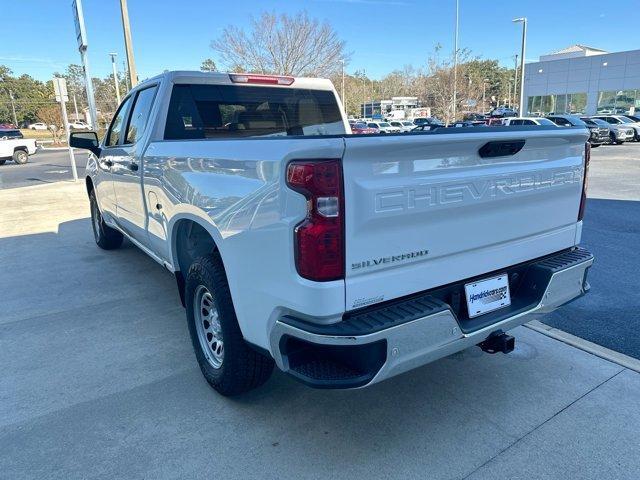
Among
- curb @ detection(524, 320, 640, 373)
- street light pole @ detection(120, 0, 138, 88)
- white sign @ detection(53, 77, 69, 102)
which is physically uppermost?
street light pole @ detection(120, 0, 138, 88)

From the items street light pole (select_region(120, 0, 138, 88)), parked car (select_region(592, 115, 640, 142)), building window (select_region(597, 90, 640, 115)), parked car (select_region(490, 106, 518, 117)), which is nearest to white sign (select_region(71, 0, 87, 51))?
street light pole (select_region(120, 0, 138, 88))

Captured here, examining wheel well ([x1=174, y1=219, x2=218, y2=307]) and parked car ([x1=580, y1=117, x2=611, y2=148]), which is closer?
wheel well ([x1=174, y1=219, x2=218, y2=307])

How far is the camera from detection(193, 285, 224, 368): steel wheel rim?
3.12 m

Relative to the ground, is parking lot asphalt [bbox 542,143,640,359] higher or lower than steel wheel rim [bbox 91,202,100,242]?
lower

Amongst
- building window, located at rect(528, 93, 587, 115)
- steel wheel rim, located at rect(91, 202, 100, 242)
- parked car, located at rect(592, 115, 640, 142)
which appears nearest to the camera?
steel wheel rim, located at rect(91, 202, 100, 242)

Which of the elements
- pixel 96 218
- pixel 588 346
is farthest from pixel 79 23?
pixel 588 346

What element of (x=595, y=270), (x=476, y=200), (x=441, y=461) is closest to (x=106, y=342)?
(x=441, y=461)

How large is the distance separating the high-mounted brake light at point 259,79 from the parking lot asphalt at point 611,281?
314cm

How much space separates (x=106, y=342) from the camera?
393cm

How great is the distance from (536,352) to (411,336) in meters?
1.91

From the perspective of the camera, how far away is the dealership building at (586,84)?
146ft

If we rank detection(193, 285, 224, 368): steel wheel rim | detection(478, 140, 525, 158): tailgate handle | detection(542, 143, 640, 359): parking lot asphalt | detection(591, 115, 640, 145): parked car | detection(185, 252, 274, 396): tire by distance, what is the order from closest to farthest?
detection(478, 140, 525, 158): tailgate handle, detection(185, 252, 274, 396): tire, detection(193, 285, 224, 368): steel wheel rim, detection(542, 143, 640, 359): parking lot asphalt, detection(591, 115, 640, 145): parked car

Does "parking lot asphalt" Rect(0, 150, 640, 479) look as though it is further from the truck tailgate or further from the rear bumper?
the truck tailgate

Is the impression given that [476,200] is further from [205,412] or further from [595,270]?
[595,270]
